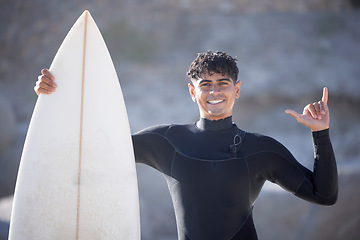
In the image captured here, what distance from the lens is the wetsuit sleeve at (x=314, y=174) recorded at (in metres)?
1.86

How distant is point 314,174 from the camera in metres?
1.91

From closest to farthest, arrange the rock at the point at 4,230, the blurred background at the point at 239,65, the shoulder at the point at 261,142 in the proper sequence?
the shoulder at the point at 261,142
the rock at the point at 4,230
the blurred background at the point at 239,65

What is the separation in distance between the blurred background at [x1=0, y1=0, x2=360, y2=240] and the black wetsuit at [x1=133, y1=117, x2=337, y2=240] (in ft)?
10.2

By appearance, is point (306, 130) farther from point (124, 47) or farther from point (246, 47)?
point (124, 47)

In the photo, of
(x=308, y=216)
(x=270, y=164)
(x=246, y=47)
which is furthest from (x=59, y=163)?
(x=246, y=47)

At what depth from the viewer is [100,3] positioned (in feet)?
33.4

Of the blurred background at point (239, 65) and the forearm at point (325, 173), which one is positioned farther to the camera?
the blurred background at point (239, 65)

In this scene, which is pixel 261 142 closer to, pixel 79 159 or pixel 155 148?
pixel 155 148

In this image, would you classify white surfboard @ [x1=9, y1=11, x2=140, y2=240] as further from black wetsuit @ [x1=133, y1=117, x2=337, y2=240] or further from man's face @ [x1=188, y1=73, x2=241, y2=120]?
man's face @ [x1=188, y1=73, x2=241, y2=120]

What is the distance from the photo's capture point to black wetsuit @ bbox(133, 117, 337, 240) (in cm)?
190

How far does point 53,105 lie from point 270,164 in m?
1.23

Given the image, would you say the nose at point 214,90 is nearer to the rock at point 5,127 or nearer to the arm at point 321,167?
the arm at point 321,167

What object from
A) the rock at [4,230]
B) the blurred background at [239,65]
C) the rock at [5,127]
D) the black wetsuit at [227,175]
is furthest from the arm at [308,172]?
the rock at [5,127]

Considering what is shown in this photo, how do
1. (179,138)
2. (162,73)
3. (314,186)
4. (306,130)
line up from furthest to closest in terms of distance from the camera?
(162,73)
(306,130)
(179,138)
(314,186)
